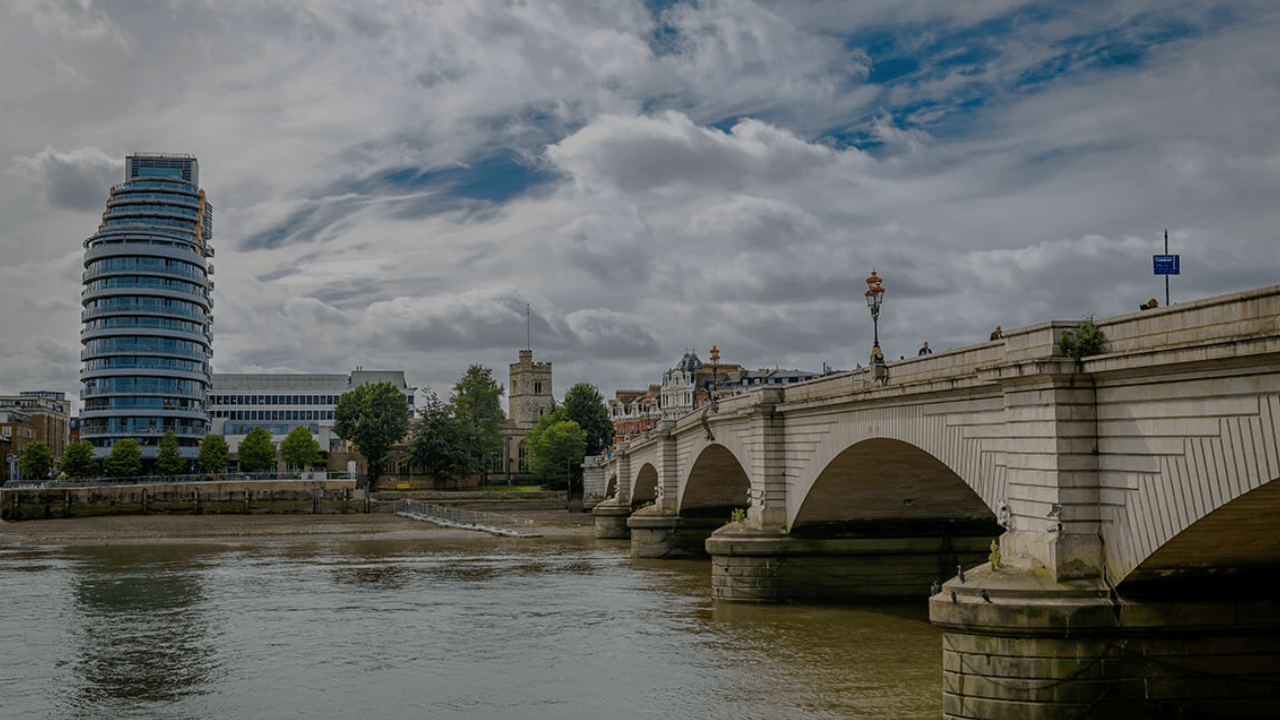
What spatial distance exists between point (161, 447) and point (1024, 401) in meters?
126

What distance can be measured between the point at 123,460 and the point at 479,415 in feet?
141

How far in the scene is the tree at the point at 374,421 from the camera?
129125 millimetres

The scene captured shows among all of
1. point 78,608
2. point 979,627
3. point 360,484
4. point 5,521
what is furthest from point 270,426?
point 979,627

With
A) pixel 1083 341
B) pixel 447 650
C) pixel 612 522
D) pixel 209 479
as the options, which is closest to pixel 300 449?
pixel 209 479

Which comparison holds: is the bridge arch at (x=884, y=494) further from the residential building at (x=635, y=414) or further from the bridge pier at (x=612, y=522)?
the residential building at (x=635, y=414)

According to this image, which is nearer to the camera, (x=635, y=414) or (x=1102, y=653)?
(x=1102, y=653)

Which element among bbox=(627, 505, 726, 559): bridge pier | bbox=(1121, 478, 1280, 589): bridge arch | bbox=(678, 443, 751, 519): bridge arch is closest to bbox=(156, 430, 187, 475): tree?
bbox=(627, 505, 726, 559): bridge pier

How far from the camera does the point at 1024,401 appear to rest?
20391 millimetres

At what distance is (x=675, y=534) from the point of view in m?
56.7

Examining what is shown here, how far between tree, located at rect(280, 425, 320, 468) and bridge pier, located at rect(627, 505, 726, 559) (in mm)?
90839

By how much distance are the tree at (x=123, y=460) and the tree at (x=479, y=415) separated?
117 ft

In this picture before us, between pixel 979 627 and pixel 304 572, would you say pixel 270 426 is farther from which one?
pixel 979 627

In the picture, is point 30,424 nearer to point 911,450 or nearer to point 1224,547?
point 911,450

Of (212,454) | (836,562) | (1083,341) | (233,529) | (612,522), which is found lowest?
(233,529)
